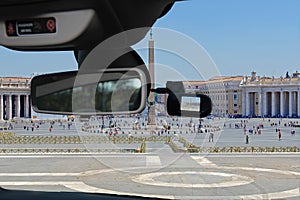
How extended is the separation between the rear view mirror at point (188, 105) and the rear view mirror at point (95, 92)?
0.50 ft

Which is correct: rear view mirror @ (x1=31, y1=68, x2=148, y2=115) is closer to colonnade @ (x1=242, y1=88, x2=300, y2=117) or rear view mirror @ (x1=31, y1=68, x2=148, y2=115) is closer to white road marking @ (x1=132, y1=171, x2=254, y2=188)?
white road marking @ (x1=132, y1=171, x2=254, y2=188)

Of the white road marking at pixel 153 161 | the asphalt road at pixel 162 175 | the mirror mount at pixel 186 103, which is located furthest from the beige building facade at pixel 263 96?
the mirror mount at pixel 186 103

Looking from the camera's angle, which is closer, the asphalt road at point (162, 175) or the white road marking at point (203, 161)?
the asphalt road at point (162, 175)

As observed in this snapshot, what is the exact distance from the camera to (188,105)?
2.33m

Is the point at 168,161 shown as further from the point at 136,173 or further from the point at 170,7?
the point at 170,7

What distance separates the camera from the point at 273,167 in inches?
656

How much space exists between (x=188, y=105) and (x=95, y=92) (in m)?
0.46

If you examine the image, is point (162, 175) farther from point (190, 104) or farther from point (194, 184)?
point (190, 104)

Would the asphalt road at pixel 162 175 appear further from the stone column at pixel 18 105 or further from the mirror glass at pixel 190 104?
the stone column at pixel 18 105

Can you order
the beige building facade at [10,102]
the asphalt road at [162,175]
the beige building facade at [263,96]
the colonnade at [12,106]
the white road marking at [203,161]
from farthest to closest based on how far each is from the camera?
the beige building facade at [263,96] < the colonnade at [12,106] < the beige building facade at [10,102] < the white road marking at [203,161] < the asphalt road at [162,175]

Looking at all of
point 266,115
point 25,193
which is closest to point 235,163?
point 25,193

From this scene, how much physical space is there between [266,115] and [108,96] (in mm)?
99068

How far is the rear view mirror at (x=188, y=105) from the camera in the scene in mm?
2322

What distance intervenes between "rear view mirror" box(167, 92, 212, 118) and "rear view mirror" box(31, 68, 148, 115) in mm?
151
